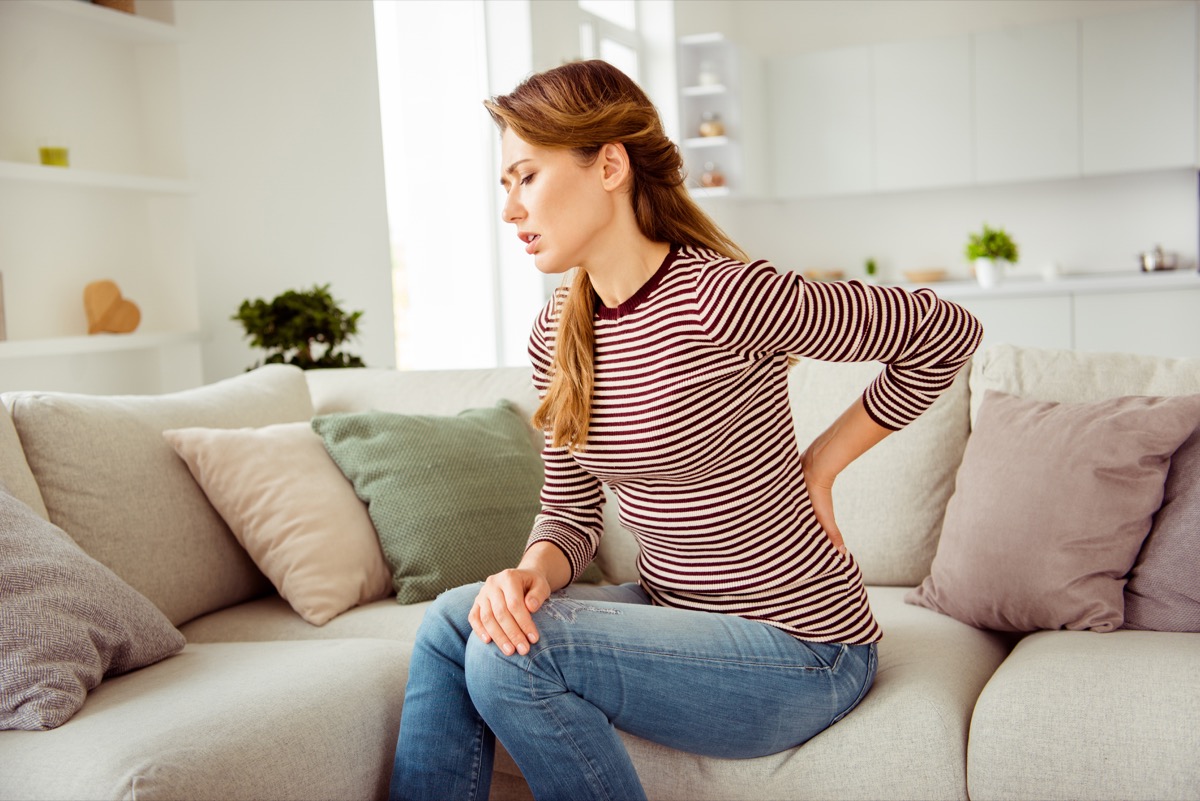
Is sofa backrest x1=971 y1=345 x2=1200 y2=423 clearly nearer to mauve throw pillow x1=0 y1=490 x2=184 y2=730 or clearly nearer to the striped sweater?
A: the striped sweater

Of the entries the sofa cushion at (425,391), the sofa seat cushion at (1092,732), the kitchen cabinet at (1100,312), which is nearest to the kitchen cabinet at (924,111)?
the kitchen cabinet at (1100,312)

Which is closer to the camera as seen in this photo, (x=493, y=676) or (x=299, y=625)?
(x=493, y=676)

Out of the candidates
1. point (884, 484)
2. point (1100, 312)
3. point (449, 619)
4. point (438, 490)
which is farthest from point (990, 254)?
point (449, 619)

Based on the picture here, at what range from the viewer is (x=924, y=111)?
643 cm

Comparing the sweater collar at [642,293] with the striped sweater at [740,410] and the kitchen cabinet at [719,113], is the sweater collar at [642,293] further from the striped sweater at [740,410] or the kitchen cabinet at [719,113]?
the kitchen cabinet at [719,113]

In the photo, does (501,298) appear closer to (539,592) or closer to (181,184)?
(181,184)

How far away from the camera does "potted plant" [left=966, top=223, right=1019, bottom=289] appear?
19.8ft

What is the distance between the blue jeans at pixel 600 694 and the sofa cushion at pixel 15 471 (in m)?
0.78

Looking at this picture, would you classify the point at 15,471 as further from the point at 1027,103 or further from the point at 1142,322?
the point at 1027,103

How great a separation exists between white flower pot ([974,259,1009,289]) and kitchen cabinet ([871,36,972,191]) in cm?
62

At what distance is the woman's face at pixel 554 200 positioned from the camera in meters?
1.43

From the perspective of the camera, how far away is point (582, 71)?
145 centimetres

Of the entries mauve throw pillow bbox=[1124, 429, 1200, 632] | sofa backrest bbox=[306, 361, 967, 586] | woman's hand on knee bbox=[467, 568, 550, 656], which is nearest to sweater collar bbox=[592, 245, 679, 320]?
woman's hand on knee bbox=[467, 568, 550, 656]

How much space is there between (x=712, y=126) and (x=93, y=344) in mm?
4075
